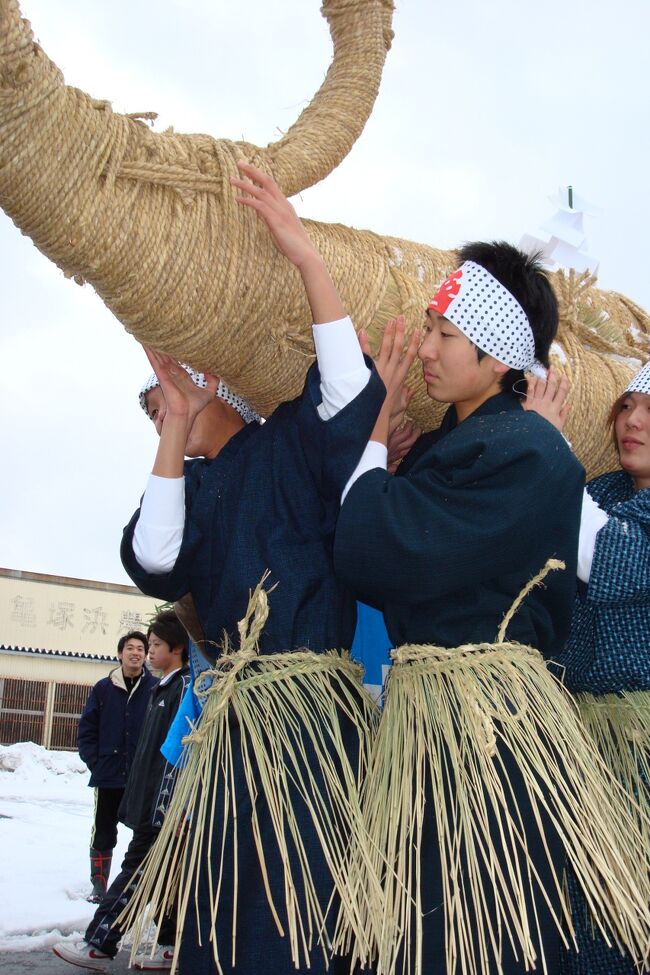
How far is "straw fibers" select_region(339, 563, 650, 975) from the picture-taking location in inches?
54.8

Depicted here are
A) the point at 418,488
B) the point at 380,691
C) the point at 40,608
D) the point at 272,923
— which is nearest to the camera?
the point at 272,923

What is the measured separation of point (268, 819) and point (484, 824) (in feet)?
1.08

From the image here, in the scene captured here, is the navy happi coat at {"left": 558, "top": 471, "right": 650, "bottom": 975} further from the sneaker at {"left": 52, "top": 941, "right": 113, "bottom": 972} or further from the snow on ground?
the snow on ground

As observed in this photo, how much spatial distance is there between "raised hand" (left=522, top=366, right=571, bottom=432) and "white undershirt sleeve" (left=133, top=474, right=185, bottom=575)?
65cm

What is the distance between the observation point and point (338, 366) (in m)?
1.60

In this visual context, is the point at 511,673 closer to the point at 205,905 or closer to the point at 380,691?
the point at 380,691

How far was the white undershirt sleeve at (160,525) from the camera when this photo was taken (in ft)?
5.48

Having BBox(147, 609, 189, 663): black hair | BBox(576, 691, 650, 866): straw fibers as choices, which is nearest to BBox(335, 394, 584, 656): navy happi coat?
BBox(576, 691, 650, 866): straw fibers

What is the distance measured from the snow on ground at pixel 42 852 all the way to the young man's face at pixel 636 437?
11.0 ft

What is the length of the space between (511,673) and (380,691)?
0.43 m

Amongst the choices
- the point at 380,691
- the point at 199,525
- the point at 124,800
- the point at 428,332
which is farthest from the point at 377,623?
the point at 124,800

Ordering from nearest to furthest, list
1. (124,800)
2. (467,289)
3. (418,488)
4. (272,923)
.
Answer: (272,923)
(418,488)
(467,289)
(124,800)

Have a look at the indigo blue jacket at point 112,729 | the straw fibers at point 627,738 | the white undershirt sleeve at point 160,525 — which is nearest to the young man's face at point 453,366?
the white undershirt sleeve at point 160,525

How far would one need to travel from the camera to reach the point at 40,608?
1922 centimetres
